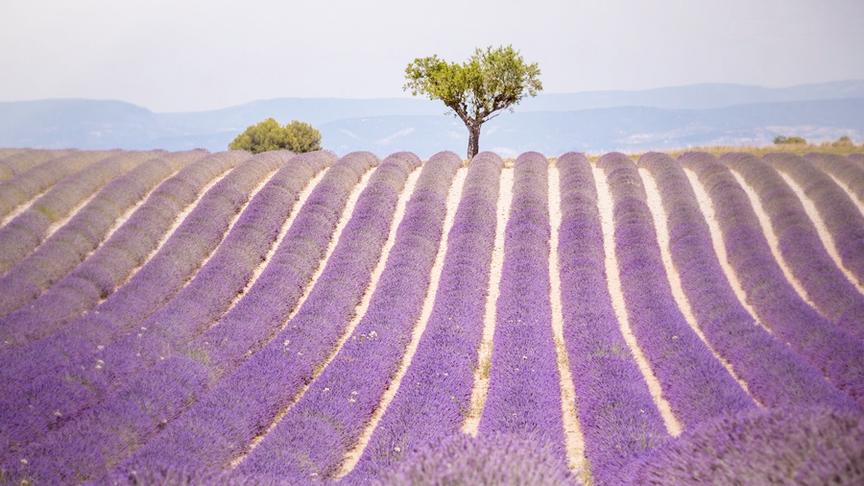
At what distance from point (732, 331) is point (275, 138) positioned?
39.5m

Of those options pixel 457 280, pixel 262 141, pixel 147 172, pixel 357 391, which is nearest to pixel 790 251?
pixel 457 280

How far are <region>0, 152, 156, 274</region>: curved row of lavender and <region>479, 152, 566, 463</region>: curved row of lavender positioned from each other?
1073 cm

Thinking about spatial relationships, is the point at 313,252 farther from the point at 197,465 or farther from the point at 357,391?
the point at 197,465

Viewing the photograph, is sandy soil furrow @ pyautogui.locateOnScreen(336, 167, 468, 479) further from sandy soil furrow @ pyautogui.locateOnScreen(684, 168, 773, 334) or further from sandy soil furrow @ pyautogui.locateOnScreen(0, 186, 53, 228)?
sandy soil furrow @ pyautogui.locateOnScreen(0, 186, 53, 228)

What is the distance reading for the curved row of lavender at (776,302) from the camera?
7.42m

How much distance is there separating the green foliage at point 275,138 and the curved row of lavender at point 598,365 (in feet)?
108

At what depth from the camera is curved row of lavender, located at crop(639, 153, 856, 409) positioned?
6617 millimetres

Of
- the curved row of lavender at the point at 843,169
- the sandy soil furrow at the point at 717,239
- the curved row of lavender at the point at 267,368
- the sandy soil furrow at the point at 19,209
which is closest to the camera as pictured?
the curved row of lavender at the point at 267,368

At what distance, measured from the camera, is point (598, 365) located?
7.52m

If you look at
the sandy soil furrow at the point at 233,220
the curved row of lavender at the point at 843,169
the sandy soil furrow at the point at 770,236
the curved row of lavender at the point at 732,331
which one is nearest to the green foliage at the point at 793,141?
the curved row of lavender at the point at 843,169

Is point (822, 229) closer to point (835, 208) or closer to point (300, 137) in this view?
point (835, 208)

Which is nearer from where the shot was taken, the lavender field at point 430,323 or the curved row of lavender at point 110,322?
the lavender field at point 430,323

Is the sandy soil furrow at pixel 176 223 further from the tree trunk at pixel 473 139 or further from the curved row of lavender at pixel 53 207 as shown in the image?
the tree trunk at pixel 473 139

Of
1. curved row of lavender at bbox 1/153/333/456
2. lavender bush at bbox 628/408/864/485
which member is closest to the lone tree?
curved row of lavender at bbox 1/153/333/456
